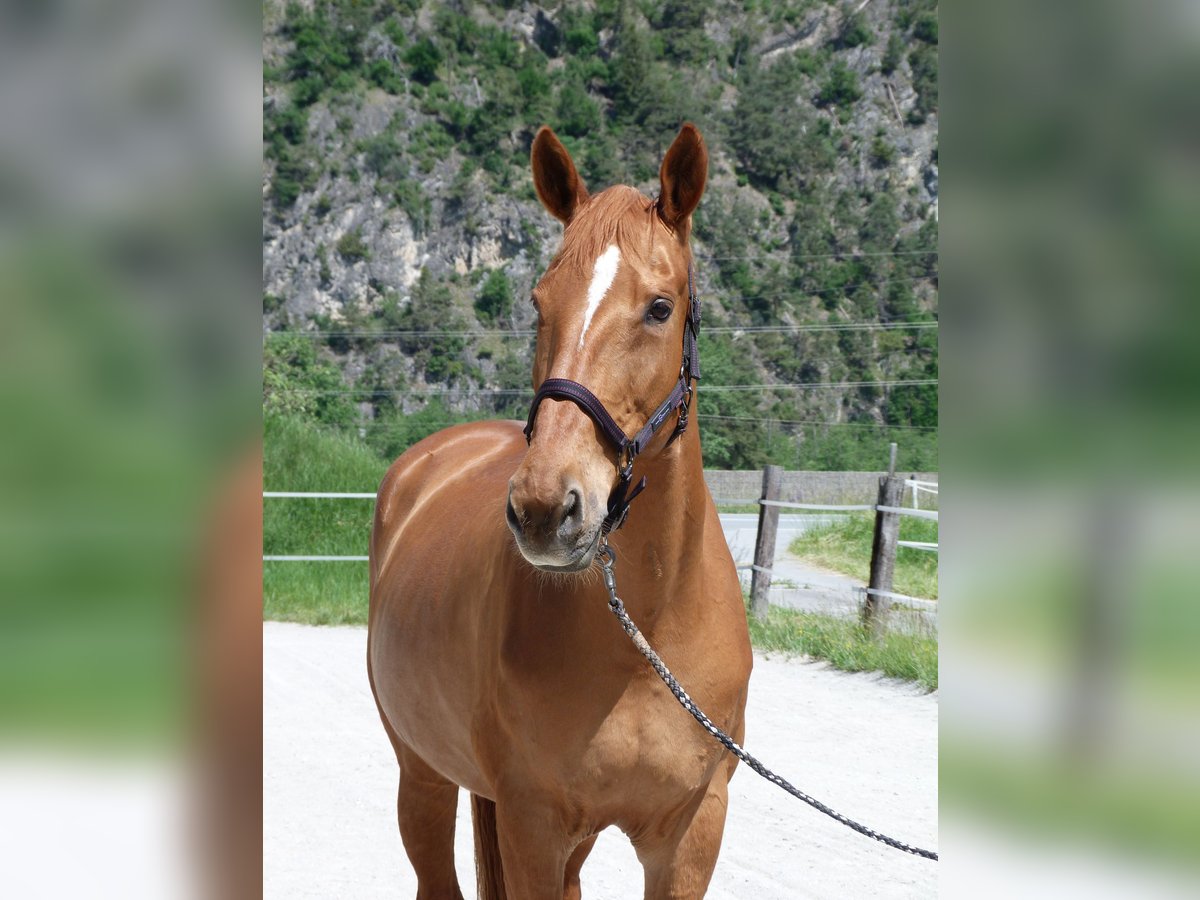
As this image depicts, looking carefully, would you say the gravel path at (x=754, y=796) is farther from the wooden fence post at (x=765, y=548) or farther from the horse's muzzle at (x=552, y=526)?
the horse's muzzle at (x=552, y=526)

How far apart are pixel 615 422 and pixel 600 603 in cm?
44

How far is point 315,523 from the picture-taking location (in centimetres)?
1278

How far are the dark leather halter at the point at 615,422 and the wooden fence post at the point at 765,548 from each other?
23.9 ft

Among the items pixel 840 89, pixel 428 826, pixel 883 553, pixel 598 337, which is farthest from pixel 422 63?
pixel 598 337

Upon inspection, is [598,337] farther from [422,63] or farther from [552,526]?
[422,63]

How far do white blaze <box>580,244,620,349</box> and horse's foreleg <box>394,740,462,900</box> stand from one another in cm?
192

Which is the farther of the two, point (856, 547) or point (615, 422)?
point (856, 547)

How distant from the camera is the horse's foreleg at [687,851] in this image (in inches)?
89.5

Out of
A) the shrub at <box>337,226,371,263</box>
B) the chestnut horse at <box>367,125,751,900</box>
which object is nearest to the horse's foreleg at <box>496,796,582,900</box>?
the chestnut horse at <box>367,125,751,900</box>

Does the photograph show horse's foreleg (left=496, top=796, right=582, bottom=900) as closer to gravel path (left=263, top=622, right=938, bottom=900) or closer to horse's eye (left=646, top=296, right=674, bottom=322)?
horse's eye (left=646, top=296, right=674, bottom=322)
